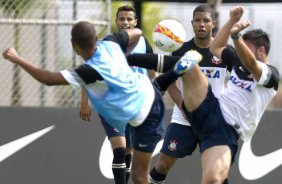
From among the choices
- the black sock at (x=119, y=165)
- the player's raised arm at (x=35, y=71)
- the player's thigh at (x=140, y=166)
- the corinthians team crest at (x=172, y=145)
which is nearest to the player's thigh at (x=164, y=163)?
the corinthians team crest at (x=172, y=145)

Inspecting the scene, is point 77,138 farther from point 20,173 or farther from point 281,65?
point 281,65

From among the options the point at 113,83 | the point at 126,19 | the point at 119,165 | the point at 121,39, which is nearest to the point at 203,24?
the point at 126,19

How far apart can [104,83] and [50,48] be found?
12.7 feet

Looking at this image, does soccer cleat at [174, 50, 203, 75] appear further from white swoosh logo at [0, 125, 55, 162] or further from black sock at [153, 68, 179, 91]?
white swoosh logo at [0, 125, 55, 162]

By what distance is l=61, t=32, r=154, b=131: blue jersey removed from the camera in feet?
25.4

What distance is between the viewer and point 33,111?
11078mm

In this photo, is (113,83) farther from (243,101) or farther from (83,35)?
(243,101)

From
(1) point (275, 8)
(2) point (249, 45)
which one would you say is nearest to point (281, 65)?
(1) point (275, 8)

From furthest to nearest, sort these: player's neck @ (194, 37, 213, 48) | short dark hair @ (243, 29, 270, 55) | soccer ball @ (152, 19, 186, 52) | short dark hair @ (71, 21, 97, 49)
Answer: player's neck @ (194, 37, 213, 48)
soccer ball @ (152, 19, 186, 52)
short dark hair @ (243, 29, 270, 55)
short dark hair @ (71, 21, 97, 49)

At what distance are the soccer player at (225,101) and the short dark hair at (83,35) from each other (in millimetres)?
667

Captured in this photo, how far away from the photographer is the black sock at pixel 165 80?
8.05m

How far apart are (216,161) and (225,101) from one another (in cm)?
59

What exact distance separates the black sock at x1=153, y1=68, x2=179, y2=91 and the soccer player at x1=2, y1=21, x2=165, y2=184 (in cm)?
7

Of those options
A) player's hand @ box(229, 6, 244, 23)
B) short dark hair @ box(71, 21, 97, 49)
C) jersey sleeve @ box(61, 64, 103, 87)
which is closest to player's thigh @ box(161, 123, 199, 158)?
player's hand @ box(229, 6, 244, 23)
